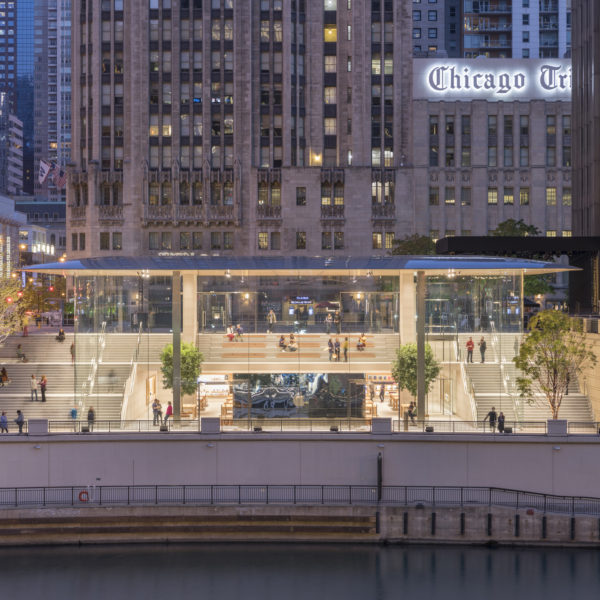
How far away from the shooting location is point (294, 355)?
41906 mm

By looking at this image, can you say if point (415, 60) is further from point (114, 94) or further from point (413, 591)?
point (413, 591)

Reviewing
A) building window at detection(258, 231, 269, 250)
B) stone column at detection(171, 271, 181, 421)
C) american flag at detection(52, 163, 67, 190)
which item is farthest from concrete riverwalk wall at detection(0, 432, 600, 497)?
american flag at detection(52, 163, 67, 190)


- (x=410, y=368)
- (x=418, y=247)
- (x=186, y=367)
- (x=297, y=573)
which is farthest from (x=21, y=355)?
(x=418, y=247)

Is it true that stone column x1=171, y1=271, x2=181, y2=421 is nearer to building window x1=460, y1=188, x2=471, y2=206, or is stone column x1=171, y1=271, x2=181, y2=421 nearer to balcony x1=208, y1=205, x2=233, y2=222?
balcony x1=208, y1=205, x2=233, y2=222

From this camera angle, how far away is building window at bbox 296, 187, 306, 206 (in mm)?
95438

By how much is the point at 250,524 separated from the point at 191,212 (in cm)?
6343

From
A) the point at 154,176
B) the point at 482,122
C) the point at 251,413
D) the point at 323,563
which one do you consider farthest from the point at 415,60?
the point at 323,563

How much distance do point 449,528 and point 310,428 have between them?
802 centimetres

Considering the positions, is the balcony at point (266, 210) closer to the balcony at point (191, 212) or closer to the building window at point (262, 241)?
the building window at point (262, 241)

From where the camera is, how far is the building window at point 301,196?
95.4 metres

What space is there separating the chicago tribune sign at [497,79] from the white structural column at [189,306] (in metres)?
64.4

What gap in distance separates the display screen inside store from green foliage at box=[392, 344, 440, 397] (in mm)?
1868

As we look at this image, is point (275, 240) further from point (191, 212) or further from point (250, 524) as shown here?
point (250, 524)

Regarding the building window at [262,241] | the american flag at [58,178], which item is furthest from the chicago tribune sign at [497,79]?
the american flag at [58,178]
